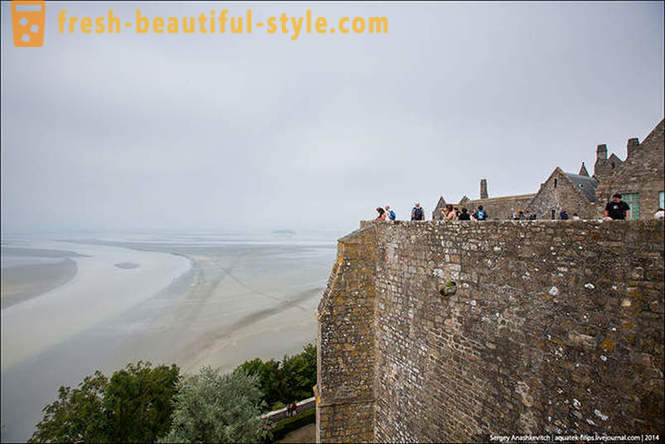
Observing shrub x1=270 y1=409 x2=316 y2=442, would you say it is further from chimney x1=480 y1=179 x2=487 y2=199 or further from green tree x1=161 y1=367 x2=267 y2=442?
chimney x1=480 y1=179 x2=487 y2=199

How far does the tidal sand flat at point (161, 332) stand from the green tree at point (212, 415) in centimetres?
953

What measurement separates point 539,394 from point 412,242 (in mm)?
3079

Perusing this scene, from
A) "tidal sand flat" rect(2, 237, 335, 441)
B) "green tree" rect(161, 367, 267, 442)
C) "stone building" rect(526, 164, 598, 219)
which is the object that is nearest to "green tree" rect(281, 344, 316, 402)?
"green tree" rect(161, 367, 267, 442)

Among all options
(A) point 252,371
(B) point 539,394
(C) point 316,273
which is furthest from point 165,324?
(B) point 539,394

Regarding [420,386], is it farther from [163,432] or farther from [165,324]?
[165,324]

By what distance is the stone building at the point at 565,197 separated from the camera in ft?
32.7

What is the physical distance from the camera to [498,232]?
4234 mm

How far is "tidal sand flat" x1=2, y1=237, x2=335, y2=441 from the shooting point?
58.2 feet

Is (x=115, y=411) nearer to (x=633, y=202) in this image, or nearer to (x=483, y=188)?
(x=633, y=202)

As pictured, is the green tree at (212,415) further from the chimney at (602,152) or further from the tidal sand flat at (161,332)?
the chimney at (602,152)

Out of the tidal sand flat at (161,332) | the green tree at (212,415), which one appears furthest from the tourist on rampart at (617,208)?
the tidal sand flat at (161,332)

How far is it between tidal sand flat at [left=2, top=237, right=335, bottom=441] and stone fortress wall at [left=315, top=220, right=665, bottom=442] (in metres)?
16.3

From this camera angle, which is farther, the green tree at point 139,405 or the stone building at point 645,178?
the green tree at point 139,405

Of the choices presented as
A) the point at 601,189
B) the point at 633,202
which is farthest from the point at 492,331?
the point at 601,189
